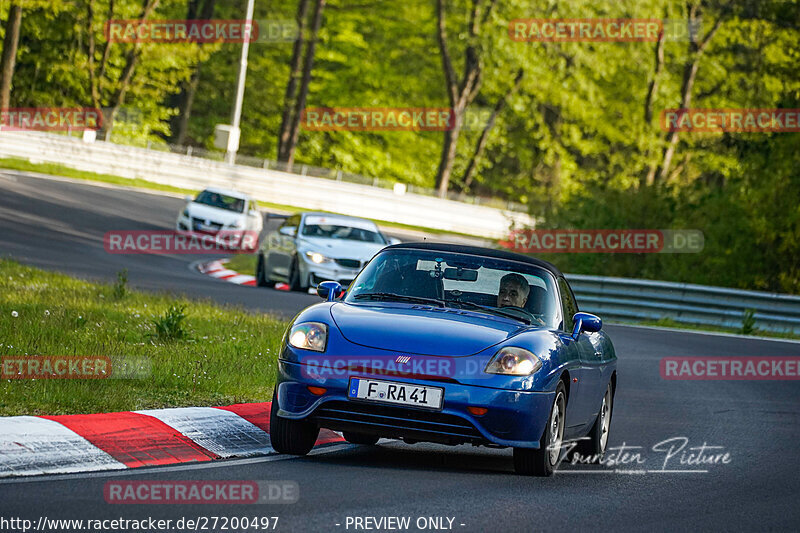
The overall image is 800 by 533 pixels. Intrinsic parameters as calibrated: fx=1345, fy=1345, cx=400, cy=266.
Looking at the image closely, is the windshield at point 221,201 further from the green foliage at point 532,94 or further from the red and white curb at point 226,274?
the green foliage at point 532,94

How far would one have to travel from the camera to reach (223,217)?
3259 cm

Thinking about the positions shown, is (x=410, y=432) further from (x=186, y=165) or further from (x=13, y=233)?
(x=186, y=165)

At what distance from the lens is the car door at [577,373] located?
8.93 meters

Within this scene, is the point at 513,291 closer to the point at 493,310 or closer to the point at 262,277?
the point at 493,310

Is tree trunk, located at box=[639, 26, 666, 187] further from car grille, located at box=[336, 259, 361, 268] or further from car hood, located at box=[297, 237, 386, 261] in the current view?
car grille, located at box=[336, 259, 361, 268]

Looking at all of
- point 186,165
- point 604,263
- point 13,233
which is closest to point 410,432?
point 13,233

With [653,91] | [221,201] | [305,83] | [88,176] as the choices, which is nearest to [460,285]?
[221,201]

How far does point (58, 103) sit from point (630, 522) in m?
55.6

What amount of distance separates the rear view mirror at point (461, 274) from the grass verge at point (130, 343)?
1.91 metres

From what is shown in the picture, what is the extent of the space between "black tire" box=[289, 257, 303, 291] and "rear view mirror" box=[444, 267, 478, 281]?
14.3 meters

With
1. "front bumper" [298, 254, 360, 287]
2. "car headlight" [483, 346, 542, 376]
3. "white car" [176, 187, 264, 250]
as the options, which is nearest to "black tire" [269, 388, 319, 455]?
"car headlight" [483, 346, 542, 376]

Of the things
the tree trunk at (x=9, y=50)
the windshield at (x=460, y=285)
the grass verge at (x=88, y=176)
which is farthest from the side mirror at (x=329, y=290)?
the tree trunk at (x=9, y=50)

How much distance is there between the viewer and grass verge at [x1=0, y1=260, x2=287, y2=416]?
29.6 ft

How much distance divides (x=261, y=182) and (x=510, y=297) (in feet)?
132
